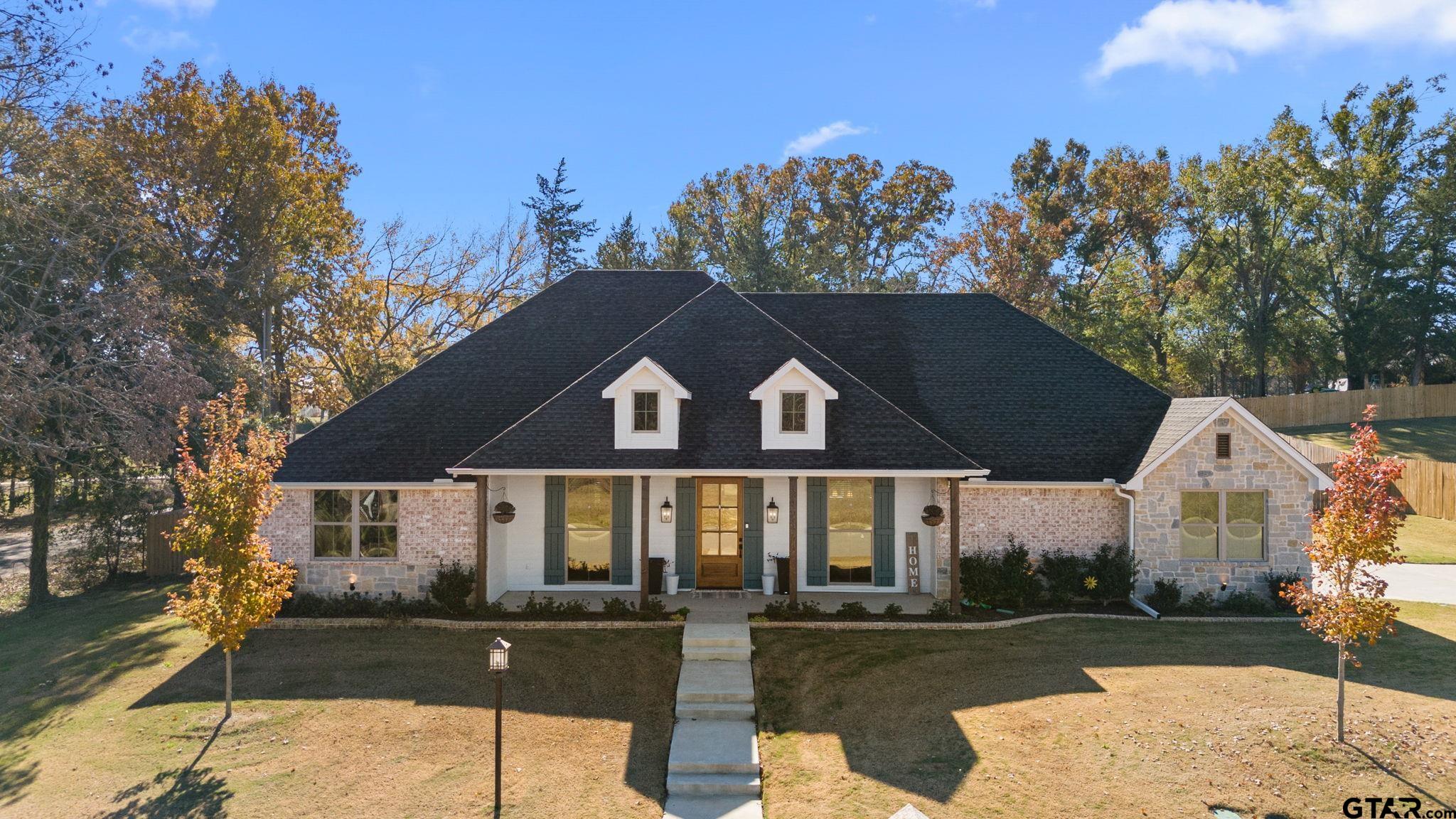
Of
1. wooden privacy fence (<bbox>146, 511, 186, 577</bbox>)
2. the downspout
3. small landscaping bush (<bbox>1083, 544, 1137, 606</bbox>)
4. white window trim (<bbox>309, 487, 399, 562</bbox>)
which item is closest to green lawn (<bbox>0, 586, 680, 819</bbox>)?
white window trim (<bbox>309, 487, 399, 562</bbox>)

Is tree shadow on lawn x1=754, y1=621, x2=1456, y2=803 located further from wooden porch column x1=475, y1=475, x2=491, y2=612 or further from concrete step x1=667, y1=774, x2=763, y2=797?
wooden porch column x1=475, y1=475, x2=491, y2=612

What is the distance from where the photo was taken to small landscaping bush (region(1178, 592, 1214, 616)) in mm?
15328

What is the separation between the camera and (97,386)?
55.5 ft

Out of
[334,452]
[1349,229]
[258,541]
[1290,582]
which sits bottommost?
[1290,582]

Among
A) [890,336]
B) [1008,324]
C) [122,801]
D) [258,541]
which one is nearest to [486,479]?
[258,541]

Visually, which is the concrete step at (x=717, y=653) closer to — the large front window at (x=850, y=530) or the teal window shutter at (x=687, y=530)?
the teal window shutter at (x=687, y=530)

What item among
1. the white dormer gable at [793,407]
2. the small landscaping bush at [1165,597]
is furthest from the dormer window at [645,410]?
the small landscaping bush at [1165,597]

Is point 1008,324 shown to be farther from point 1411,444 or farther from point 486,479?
point 1411,444

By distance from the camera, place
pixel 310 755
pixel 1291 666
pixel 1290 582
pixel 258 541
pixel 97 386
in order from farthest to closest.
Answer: pixel 97 386 < pixel 1290 582 < pixel 1291 666 < pixel 258 541 < pixel 310 755

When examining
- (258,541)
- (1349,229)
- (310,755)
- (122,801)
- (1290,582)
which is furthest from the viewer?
(1349,229)

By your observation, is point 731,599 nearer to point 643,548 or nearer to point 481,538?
point 643,548

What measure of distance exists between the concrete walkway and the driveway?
1353 centimetres

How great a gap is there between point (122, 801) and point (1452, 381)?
6099cm

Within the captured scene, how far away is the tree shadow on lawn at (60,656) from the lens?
1069 centimetres
